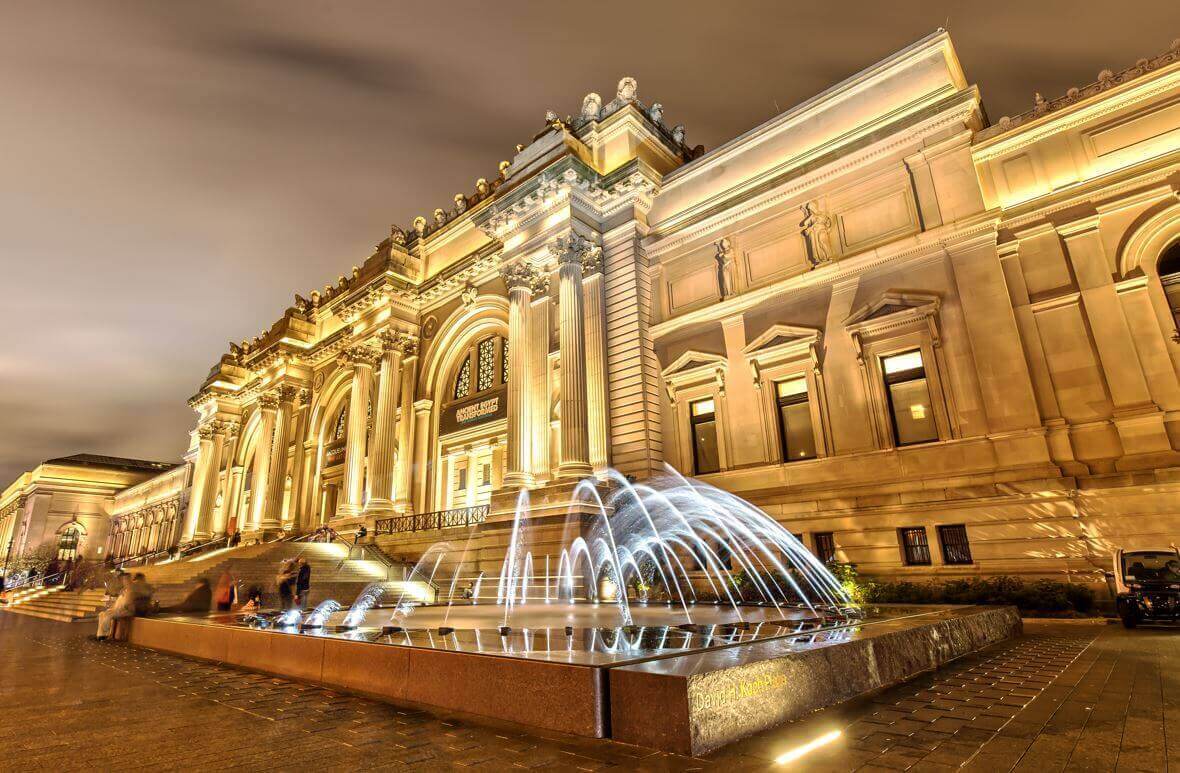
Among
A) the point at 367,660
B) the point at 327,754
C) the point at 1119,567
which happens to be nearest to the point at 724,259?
the point at 1119,567

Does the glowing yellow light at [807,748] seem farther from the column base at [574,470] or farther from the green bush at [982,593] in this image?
the column base at [574,470]

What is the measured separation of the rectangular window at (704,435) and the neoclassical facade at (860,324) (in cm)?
10

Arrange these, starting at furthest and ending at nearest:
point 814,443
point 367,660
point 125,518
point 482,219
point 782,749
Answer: point 125,518 < point 482,219 < point 814,443 < point 367,660 < point 782,749

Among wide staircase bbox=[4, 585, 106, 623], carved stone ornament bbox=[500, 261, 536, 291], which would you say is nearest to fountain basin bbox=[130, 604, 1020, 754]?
carved stone ornament bbox=[500, 261, 536, 291]

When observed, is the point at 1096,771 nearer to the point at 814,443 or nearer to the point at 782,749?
the point at 782,749

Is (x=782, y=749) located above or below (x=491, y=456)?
below

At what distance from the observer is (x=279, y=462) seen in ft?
121

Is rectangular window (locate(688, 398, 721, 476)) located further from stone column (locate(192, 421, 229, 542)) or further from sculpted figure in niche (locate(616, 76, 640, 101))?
stone column (locate(192, 421, 229, 542))

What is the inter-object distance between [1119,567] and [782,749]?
1130cm

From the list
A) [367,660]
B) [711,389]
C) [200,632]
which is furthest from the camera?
[711,389]

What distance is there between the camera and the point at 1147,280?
45.3 ft

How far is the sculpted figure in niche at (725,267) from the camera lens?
66.6 ft

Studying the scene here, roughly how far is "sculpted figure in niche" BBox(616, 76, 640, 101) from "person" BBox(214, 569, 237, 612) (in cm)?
2220

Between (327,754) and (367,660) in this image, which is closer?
(327,754)
